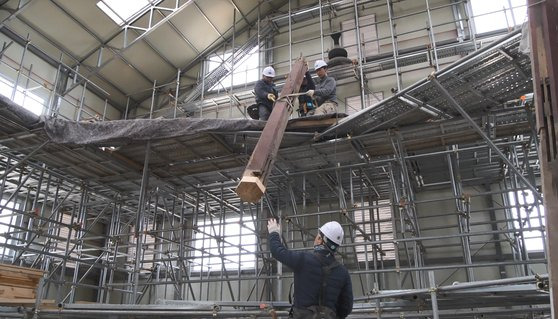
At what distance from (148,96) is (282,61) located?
17.2ft

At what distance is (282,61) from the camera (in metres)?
14.8

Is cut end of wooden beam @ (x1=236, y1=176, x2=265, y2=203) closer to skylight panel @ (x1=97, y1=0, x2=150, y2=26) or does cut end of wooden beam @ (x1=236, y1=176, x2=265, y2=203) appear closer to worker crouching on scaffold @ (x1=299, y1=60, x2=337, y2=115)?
worker crouching on scaffold @ (x1=299, y1=60, x2=337, y2=115)

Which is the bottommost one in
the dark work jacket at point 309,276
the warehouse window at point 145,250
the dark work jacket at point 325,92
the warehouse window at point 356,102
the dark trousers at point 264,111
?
the dark work jacket at point 309,276

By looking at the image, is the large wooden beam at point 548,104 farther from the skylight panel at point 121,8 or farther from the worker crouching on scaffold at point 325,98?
the skylight panel at point 121,8

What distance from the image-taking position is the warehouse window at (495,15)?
1197 centimetres

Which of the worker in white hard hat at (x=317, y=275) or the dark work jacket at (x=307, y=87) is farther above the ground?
the dark work jacket at (x=307, y=87)

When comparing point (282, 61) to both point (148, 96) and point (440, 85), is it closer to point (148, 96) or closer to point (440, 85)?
point (148, 96)

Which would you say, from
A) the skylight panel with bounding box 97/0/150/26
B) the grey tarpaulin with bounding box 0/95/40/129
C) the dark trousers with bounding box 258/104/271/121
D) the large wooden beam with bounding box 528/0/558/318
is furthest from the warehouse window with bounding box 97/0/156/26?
the large wooden beam with bounding box 528/0/558/318

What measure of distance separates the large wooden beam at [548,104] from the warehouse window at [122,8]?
1279 centimetres

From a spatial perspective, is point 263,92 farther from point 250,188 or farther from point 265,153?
point 250,188

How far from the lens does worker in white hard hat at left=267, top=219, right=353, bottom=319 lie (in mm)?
4270

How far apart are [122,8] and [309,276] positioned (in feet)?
40.1

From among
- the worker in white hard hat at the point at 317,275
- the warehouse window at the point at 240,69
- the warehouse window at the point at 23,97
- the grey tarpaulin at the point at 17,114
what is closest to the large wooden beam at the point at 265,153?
the worker in white hard hat at the point at 317,275

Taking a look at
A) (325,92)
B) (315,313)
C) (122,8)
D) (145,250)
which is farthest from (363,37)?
(315,313)
